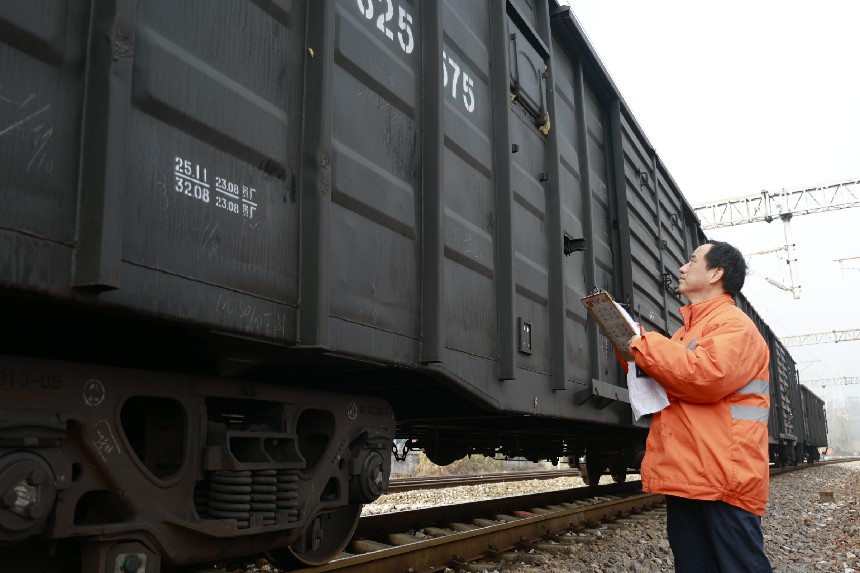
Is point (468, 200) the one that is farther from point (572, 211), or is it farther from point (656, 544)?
point (656, 544)

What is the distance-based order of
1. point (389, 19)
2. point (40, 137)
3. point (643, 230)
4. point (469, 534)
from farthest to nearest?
point (643, 230) < point (469, 534) < point (389, 19) < point (40, 137)

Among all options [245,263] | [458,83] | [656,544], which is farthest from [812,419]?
[245,263]

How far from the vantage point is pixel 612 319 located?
286 centimetres

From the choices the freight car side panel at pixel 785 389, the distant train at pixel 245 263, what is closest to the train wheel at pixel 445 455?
the distant train at pixel 245 263

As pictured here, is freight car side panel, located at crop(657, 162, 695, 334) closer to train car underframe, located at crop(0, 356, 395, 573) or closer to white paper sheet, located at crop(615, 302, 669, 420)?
white paper sheet, located at crop(615, 302, 669, 420)

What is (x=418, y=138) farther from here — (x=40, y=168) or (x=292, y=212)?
(x=40, y=168)

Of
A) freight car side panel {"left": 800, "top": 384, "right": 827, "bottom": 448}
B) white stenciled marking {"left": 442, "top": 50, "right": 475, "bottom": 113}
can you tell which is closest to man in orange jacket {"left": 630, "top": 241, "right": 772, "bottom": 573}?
white stenciled marking {"left": 442, "top": 50, "right": 475, "bottom": 113}

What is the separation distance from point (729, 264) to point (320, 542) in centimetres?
228

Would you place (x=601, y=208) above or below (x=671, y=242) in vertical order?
below

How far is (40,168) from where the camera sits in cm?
174

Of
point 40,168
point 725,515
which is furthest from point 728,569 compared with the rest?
point 40,168

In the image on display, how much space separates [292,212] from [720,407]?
5.75 ft

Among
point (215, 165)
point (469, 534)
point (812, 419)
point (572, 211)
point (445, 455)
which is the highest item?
A: point (572, 211)

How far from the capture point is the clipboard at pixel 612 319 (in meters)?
2.79
